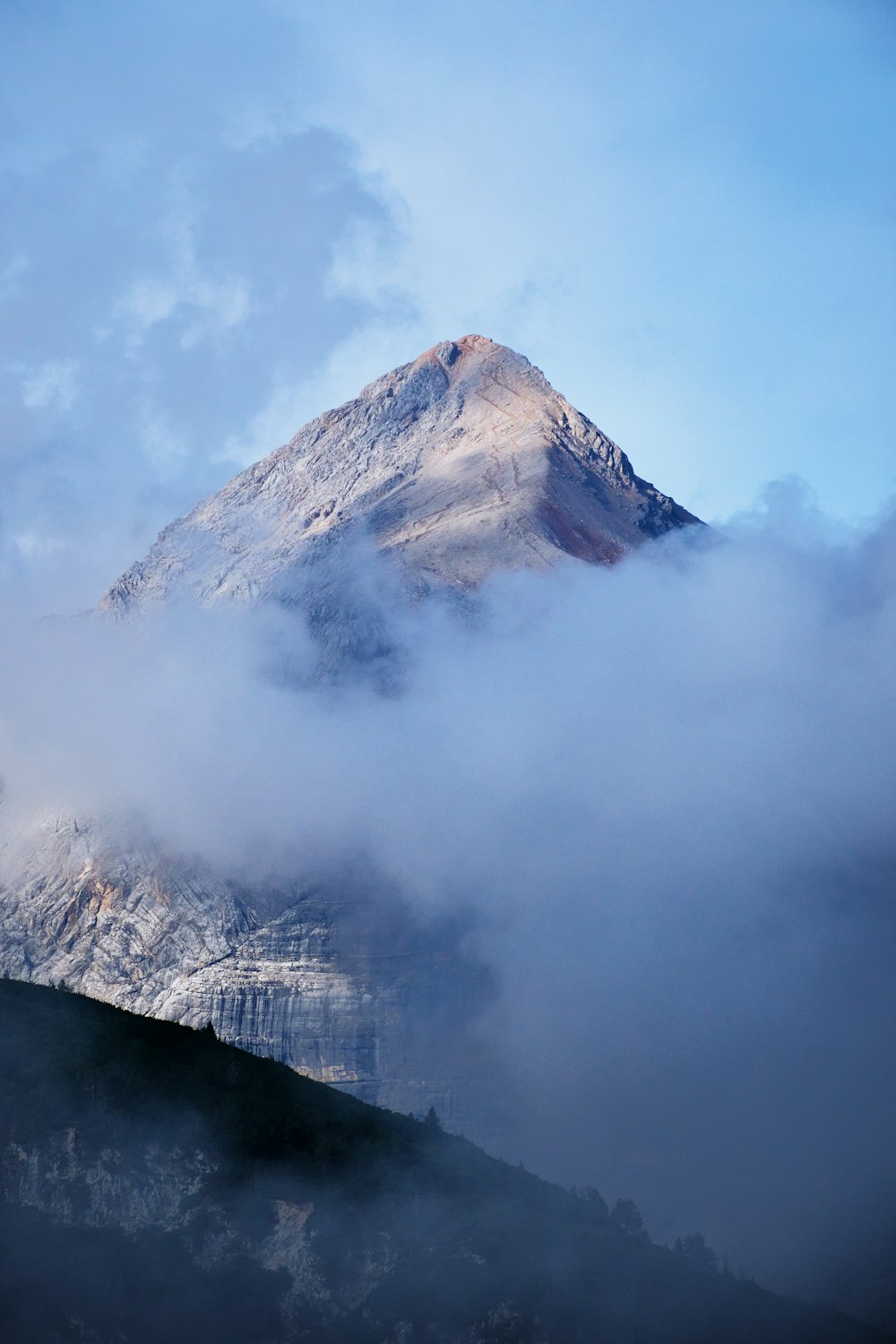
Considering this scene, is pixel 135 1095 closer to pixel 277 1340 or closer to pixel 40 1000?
pixel 40 1000

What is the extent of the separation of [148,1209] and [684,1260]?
7547 centimetres

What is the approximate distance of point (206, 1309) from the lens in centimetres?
14038

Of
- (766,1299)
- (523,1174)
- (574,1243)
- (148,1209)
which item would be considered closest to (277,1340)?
(148,1209)

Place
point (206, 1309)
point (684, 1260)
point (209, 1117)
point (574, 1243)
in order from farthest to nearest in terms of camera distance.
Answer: point (684, 1260) → point (574, 1243) → point (209, 1117) → point (206, 1309)

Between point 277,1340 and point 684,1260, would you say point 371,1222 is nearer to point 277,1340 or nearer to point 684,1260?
point 277,1340

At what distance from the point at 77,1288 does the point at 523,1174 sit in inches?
3001

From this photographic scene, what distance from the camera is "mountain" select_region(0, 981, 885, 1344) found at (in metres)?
135

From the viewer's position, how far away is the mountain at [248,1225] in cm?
13500

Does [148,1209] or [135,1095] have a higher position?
[135,1095]

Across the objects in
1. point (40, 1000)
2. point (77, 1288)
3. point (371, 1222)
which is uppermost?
point (40, 1000)

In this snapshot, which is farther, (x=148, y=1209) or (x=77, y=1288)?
(x=148, y=1209)

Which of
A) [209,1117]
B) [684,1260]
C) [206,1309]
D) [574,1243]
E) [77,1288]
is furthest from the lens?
[684,1260]

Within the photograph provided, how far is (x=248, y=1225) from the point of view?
14650cm

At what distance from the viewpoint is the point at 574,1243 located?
555ft
